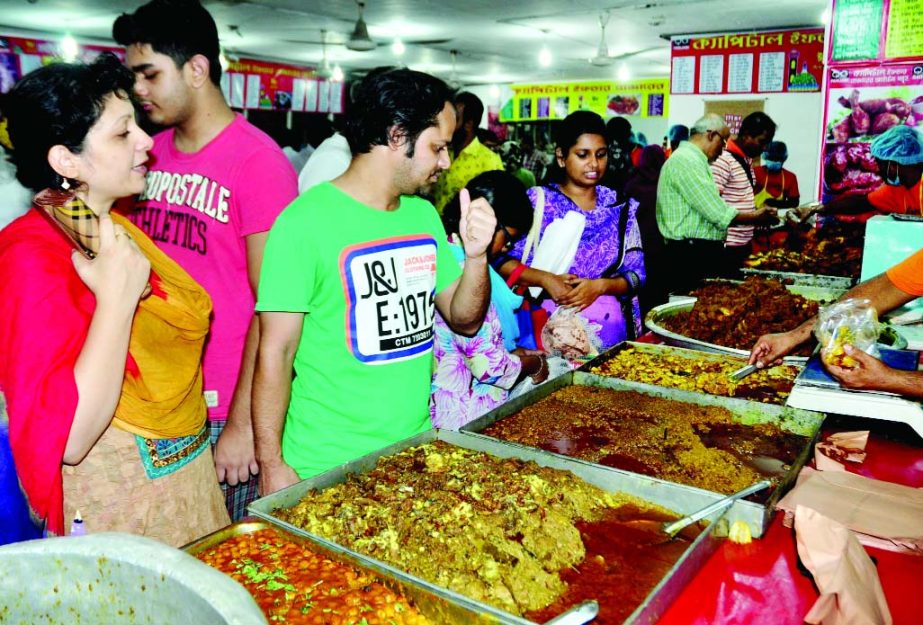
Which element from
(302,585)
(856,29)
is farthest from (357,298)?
(856,29)

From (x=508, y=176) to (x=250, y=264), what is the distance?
126cm

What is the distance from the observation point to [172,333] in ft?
5.45

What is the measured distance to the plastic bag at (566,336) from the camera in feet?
10.2

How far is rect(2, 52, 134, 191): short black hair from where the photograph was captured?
1.44 metres

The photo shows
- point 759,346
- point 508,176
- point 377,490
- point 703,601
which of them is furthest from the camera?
point 508,176

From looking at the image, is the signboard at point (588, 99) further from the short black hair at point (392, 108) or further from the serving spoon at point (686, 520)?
the serving spoon at point (686, 520)

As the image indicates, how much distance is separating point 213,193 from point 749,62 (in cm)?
A: 865

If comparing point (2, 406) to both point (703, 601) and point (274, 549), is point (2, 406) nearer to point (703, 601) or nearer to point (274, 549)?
point (274, 549)

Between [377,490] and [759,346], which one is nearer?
[377,490]

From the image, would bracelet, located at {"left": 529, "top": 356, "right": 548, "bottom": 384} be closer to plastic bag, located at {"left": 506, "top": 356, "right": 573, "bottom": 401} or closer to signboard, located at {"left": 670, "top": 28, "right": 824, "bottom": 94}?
plastic bag, located at {"left": 506, "top": 356, "right": 573, "bottom": 401}

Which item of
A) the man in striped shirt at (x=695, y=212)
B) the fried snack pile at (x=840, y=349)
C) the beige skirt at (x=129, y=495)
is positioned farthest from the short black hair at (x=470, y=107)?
the beige skirt at (x=129, y=495)

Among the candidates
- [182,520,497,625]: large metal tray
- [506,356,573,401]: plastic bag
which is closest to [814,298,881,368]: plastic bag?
[506,356,573,401]: plastic bag

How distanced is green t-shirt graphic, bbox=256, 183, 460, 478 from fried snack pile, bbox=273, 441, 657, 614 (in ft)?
0.64

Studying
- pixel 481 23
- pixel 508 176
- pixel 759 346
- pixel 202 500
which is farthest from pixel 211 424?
pixel 481 23
